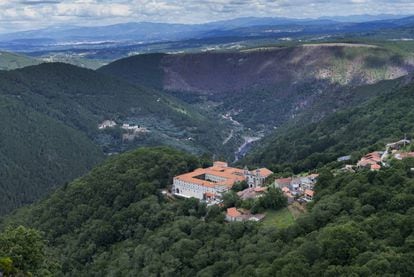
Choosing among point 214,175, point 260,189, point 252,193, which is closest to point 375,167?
point 260,189

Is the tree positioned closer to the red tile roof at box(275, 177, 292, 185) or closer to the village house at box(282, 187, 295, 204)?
the village house at box(282, 187, 295, 204)

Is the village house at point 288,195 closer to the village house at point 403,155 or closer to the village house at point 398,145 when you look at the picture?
the village house at point 403,155

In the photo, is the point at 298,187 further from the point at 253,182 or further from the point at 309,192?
the point at 253,182

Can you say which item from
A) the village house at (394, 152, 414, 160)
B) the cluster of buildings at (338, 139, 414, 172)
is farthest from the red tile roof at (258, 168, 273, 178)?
the village house at (394, 152, 414, 160)

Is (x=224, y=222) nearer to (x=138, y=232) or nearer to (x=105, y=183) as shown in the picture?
(x=138, y=232)

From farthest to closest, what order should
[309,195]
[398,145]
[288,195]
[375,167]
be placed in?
[398,145]
[288,195]
[309,195]
[375,167]

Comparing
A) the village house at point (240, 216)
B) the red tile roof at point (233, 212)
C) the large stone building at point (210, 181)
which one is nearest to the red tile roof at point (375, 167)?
the village house at point (240, 216)
